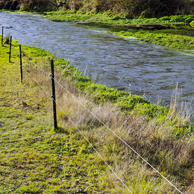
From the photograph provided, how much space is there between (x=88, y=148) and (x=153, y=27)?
21.9 meters

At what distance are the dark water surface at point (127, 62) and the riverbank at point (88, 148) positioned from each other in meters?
2.43

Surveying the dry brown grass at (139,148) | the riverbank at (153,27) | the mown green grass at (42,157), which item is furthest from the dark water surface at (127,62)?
the mown green grass at (42,157)

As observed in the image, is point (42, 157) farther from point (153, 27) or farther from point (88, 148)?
point (153, 27)

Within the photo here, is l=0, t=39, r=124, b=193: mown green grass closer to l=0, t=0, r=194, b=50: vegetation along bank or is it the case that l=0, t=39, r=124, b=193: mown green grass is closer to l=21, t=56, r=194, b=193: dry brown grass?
l=21, t=56, r=194, b=193: dry brown grass

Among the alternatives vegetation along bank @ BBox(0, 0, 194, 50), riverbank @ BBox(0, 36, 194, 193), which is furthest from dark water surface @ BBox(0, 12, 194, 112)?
riverbank @ BBox(0, 36, 194, 193)

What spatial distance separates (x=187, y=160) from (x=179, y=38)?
49.8 ft

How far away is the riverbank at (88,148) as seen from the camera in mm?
4465

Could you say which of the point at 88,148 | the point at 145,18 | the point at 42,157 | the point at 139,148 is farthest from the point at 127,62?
the point at 145,18

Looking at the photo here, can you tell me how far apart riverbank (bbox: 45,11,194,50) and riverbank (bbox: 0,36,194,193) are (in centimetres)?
1162

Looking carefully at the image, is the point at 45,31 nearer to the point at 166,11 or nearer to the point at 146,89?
the point at 166,11

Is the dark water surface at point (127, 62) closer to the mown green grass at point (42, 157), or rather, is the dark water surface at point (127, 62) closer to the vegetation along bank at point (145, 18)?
the vegetation along bank at point (145, 18)

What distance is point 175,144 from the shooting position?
5688 mm

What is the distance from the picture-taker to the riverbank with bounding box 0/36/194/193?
4.46m

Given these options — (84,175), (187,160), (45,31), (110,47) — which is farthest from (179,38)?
(84,175)
